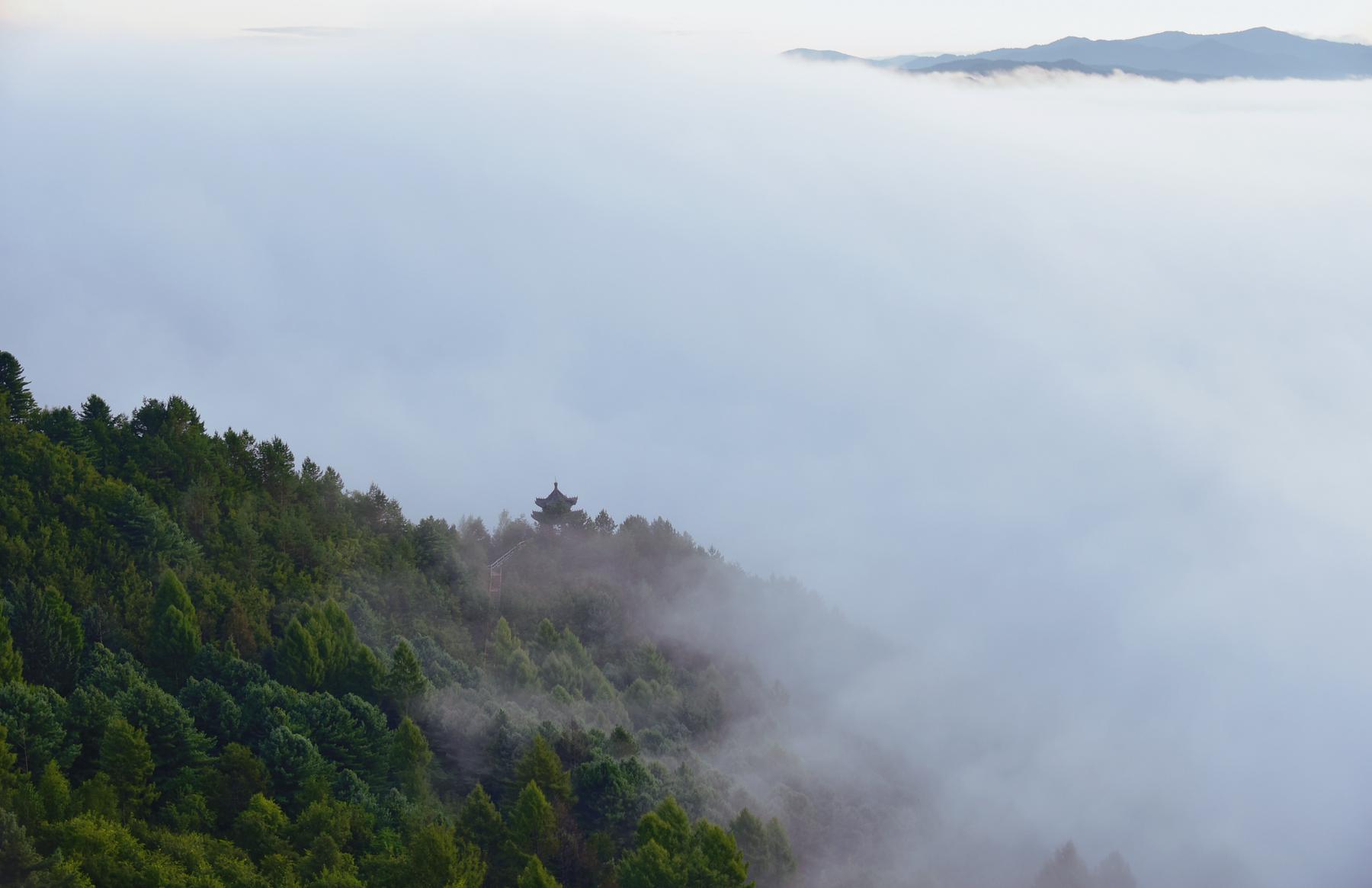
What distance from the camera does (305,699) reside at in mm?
39406

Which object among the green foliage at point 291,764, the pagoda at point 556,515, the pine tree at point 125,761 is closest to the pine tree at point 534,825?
the green foliage at point 291,764

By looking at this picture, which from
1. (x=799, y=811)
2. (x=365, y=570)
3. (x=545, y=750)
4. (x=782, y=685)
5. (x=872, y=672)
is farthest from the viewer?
(x=872, y=672)

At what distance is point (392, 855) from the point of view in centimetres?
3400

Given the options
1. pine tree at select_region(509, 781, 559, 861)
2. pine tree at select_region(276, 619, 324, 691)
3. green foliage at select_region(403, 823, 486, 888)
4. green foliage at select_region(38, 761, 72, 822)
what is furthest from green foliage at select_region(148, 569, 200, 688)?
green foliage at select_region(403, 823, 486, 888)

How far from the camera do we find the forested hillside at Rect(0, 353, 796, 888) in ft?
110

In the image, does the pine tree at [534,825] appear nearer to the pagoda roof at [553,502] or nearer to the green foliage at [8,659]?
the green foliage at [8,659]

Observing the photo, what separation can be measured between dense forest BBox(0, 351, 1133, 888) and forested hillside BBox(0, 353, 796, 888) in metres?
0.09

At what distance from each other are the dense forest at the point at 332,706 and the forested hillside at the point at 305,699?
0.09 meters

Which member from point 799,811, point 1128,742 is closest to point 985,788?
point 799,811

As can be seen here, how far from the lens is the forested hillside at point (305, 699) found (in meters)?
33.6

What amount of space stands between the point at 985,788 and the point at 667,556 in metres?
19.6

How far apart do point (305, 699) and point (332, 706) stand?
0.80 m

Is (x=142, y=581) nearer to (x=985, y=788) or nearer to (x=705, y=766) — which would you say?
(x=705, y=766)

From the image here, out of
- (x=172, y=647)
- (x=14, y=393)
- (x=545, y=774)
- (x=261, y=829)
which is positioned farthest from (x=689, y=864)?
(x=14, y=393)
